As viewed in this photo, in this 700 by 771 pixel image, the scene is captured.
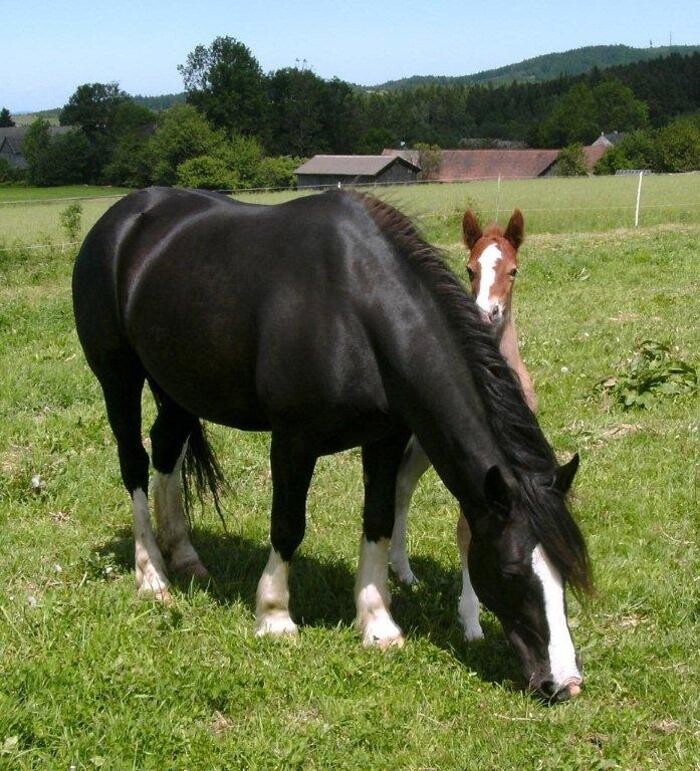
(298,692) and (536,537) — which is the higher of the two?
(536,537)

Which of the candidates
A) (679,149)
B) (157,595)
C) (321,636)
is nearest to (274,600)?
(321,636)

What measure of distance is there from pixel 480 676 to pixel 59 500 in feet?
9.68

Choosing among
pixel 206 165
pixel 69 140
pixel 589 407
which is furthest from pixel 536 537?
pixel 69 140

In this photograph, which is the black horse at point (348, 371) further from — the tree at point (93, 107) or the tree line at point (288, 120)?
the tree at point (93, 107)

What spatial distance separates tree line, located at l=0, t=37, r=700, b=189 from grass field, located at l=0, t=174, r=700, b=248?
638 inches

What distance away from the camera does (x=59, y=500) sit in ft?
18.0

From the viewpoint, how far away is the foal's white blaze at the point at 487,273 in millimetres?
4297

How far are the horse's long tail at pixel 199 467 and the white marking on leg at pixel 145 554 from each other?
29cm

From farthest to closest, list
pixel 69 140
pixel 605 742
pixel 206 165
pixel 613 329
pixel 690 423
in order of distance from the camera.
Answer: pixel 69 140 → pixel 206 165 → pixel 613 329 → pixel 690 423 → pixel 605 742

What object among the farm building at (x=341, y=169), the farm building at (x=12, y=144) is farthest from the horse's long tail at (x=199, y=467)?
the farm building at (x=12, y=144)

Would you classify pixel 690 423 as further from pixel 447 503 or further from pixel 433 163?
pixel 433 163

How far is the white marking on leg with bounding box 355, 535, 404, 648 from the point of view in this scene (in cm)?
389

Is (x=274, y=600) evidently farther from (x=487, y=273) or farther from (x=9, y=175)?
(x=9, y=175)

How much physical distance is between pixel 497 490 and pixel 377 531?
37.0 inches
